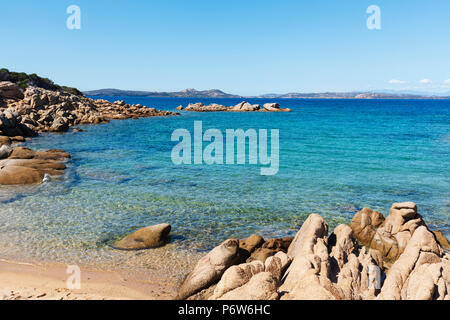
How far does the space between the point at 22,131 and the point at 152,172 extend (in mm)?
26056

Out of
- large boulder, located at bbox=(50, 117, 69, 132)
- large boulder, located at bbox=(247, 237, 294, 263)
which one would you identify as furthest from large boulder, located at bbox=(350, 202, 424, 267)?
large boulder, located at bbox=(50, 117, 69, 132)

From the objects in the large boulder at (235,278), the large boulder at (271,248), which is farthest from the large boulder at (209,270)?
the large boulder at (271,248)

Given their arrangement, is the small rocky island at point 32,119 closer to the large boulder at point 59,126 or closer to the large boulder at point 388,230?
the large boulder at point 59,126

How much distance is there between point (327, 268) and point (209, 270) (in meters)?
3.21

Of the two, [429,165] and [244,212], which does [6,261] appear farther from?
[429,165]

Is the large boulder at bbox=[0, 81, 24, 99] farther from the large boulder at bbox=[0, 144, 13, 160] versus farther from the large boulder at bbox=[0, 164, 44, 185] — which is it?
the large boulder at bbox=[0, 164, 44, 185]

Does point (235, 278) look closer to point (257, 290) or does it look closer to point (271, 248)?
point (257, 290)

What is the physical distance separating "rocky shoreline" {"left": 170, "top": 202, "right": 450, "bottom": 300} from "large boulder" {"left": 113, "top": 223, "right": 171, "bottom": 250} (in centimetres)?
293

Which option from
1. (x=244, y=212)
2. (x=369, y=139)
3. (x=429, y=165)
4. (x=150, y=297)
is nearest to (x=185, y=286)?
(x=150, y=297)

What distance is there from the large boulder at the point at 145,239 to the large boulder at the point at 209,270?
9.89 ft

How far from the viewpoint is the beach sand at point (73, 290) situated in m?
8.55

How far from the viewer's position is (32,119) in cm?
4912

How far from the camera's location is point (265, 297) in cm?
743
